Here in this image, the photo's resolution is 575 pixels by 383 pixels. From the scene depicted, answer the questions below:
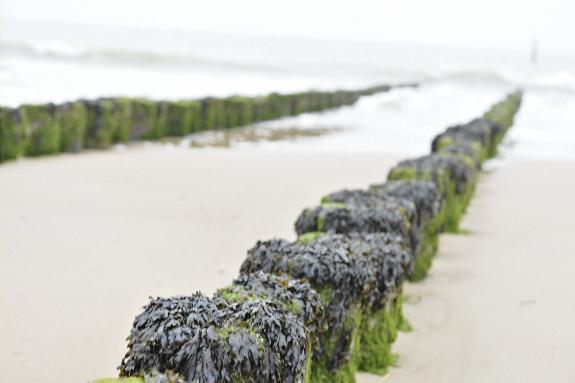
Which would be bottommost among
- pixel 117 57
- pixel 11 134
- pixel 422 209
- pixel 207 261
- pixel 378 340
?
pixel 207 261

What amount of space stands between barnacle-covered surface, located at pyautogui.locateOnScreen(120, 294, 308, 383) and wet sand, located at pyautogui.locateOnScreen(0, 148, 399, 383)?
1528 millimetres

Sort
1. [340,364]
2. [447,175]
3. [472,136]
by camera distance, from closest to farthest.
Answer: [340,364] → [447,175] → [472,136]

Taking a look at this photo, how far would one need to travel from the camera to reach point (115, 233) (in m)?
7.72

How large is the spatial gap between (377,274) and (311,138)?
14498mm

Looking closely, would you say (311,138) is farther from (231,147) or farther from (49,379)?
(49,379)

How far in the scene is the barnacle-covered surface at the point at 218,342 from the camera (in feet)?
9.43

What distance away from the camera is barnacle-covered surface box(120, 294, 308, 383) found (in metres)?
2.88

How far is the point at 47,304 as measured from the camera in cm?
543

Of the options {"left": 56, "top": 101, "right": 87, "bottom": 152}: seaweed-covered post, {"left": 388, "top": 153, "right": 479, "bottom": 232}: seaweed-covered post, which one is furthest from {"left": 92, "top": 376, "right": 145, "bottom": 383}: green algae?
{"left": 56, "top": 101, "right": 87, "bottom": 152}: seaweed-covered post

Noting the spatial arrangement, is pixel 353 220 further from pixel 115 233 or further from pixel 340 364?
pixel 115 233

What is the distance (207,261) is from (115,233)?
4.05 feet

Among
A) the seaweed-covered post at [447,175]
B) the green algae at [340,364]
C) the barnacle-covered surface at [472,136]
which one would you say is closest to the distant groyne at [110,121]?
the barnacle-covered surface at [472,136]

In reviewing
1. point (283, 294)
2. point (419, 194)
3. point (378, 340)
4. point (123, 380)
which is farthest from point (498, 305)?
point (123, 380)

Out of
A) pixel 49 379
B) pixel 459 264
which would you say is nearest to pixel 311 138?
pixel 459 264
